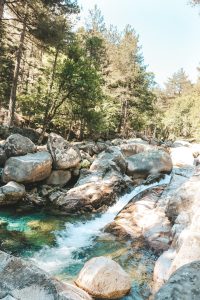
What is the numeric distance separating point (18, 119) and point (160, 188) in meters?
17.2

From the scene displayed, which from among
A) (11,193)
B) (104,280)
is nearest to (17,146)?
(11,193)

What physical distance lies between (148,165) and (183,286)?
13759mm

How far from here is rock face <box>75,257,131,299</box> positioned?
22.1ft

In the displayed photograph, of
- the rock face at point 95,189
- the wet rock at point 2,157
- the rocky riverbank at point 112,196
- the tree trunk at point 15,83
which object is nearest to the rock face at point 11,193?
the rocky riverbank at point 112,196

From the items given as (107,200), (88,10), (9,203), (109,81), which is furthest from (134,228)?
(88,10)

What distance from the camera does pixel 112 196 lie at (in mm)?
13828

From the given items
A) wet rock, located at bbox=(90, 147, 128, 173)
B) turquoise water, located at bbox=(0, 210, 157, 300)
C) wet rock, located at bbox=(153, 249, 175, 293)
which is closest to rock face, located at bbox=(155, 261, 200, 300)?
turquoise water, located at bbox=(0, 210, 157, 300)

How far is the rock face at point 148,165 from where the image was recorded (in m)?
16.5

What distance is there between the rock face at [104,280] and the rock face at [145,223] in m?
2.83

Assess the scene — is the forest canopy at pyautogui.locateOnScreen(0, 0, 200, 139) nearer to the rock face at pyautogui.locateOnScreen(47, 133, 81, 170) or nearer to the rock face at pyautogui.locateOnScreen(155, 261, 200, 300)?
the rock face at pyautogui.locateOnScreen(47, 133, 81, 170)

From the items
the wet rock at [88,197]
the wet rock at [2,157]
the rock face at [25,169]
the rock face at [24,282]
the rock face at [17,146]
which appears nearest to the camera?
the rock face at [24,282]

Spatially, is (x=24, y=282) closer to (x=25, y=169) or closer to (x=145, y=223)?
(x=145, y=223)

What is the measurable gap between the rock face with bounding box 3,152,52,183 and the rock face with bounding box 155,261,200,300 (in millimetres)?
11167

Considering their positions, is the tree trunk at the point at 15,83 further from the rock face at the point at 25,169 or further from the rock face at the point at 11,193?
the rock face at the point at 11,193
